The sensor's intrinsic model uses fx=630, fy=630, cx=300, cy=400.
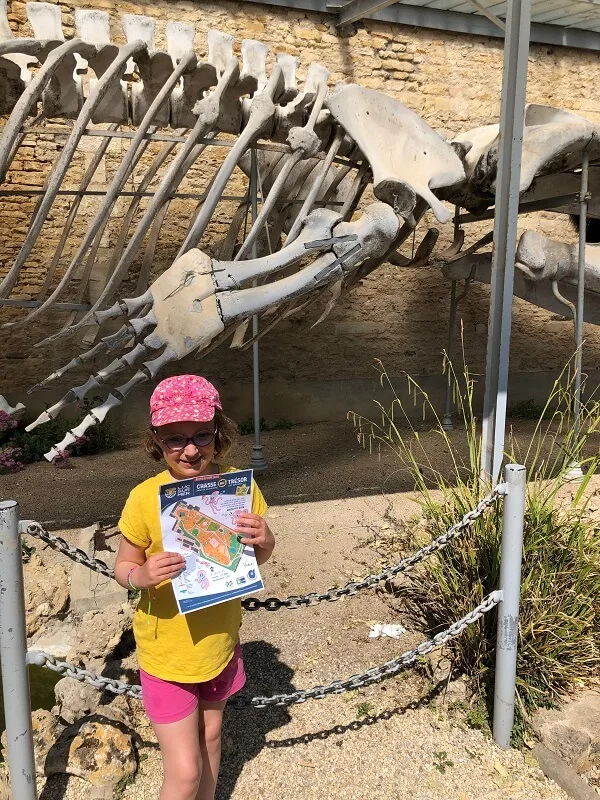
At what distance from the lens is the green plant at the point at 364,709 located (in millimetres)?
2715

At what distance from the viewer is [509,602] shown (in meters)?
2.39

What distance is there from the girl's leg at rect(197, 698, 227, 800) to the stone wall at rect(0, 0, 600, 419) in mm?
5743

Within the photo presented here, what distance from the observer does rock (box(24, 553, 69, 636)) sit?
348 cm

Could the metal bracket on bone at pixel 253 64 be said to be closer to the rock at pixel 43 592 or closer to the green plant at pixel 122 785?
the rock at pixel 43 592

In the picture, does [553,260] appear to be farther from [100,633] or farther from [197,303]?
[100,633]

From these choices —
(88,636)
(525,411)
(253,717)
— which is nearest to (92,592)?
(88,636)

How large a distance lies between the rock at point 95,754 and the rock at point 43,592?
1173mm

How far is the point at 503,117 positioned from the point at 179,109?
201 cm

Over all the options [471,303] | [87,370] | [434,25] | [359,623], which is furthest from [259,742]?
[434,25]

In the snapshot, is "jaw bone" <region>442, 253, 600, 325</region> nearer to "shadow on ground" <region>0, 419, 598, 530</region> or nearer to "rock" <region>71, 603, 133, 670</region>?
"shadow on ground" <region>0, 419, 598, 530</region>

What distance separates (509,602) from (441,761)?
2.27 feet

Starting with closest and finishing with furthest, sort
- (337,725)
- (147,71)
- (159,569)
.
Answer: (159,569), (337,725), (147,71)

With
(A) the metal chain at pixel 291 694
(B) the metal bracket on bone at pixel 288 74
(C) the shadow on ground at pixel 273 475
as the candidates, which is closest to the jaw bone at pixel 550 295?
(C) the shadow on ground at pixel 273 475

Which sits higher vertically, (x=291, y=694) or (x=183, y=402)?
(x=183, y=402)
